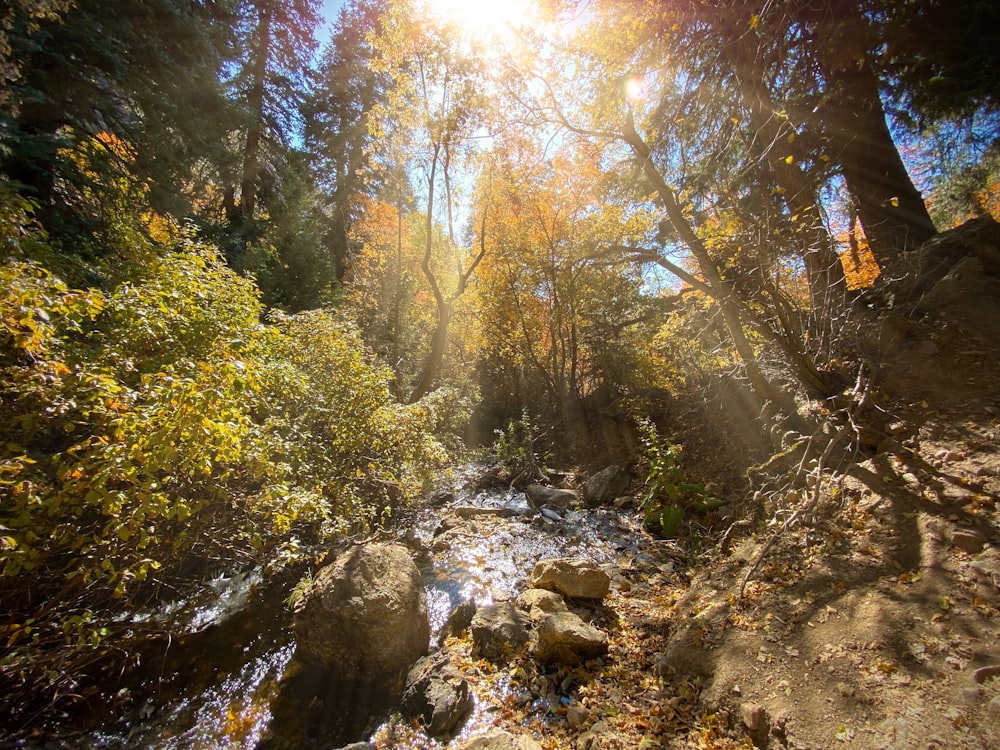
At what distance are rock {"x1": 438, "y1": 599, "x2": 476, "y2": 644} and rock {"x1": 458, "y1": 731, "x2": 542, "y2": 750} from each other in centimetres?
163

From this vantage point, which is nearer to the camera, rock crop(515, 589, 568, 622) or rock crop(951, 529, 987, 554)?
rock crop(951, 529, 987, 554)

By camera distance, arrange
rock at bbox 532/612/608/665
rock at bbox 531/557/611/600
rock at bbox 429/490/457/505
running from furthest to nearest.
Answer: rock at bbox 429/490/457/505, rock at bbox 531/557/611/600, rock at bbox 532/612/608/665

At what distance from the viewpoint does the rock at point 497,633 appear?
13.2ft

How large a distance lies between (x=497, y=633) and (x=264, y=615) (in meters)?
3.11

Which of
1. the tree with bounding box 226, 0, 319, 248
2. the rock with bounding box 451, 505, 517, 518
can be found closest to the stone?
the rock with bounding box 451, 505, 517, 518

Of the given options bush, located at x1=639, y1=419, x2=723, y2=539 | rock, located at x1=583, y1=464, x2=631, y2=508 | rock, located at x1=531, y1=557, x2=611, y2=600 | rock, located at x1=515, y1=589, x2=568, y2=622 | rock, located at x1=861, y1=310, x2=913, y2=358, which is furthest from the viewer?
rock, located at x1=583, y1=464, x2=631, y2=508

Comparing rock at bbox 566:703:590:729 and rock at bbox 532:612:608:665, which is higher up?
rock at bbox 532:612:608:665

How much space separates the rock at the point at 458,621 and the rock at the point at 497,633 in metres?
0.30

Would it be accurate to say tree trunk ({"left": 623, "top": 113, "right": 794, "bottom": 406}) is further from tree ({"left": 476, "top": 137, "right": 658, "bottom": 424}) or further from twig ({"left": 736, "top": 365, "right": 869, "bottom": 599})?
tree ({"left": 476, "top": 137, "right": 658, "bottom": 424})

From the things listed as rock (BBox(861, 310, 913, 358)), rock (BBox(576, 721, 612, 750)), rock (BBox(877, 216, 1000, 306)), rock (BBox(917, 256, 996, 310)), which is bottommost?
rock (BBox(576, 721, 612, 750))

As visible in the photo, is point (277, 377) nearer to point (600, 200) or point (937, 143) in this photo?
point (600, 200)

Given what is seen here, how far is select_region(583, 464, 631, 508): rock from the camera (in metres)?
8.38

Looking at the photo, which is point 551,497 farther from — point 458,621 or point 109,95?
point 109,95

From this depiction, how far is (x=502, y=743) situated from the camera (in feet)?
9.14
